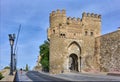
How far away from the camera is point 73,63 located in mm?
43938

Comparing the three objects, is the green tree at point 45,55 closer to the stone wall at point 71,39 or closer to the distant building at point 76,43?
the distant building at point 76,43

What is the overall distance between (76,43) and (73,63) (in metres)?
4.66

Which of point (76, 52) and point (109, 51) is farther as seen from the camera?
point (76, 52)

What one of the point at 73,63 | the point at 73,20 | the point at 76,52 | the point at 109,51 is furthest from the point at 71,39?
the point at 109,51

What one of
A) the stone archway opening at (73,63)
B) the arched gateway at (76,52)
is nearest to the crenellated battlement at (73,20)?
the arched gateway at (76,52)

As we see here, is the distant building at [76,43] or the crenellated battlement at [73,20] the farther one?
the crenellated battlement at [73,20]

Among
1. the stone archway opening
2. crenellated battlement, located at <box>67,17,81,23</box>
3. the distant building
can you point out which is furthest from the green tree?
crenellated battlement, located at <box>67,17,81,23</box>

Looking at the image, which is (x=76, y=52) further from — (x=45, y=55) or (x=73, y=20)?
(x=45, y=55)

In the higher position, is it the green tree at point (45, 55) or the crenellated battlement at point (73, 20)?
the crenellated battlement at point (73, 20)

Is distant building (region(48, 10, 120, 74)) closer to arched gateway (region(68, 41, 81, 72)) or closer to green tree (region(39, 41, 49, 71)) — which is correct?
arched gateway (region(68, 41, 81, 72))

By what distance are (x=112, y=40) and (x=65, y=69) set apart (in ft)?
27.3

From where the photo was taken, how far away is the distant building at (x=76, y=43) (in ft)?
128

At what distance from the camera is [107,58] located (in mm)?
36312

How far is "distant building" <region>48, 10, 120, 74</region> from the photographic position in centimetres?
3888
